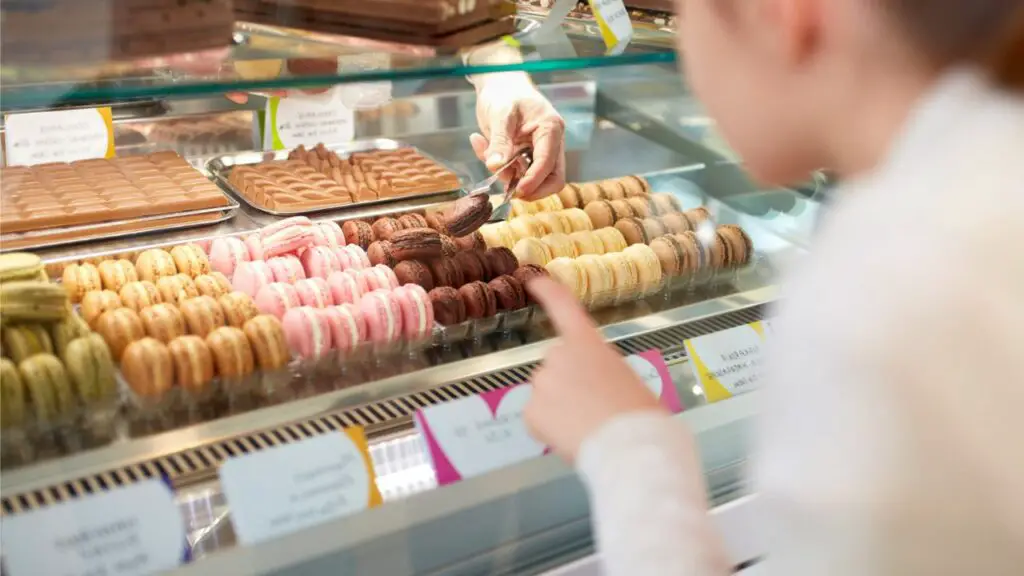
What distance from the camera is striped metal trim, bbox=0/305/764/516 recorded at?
102cm

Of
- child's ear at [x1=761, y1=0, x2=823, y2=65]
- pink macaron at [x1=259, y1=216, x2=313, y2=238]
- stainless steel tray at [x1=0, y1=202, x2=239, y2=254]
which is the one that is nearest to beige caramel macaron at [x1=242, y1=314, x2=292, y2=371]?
pink macaron at [x1=259, y1=216, x2=313, y2=238]

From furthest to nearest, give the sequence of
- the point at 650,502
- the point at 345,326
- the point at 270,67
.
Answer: the point at 345,326
the point at 270,67
the point at 650,502

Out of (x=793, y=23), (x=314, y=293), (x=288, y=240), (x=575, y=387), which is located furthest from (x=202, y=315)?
(x=793, y=23)

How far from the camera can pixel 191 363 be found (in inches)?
47.2

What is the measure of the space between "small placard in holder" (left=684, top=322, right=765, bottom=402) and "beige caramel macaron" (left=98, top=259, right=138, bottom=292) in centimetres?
85

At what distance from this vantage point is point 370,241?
1631mm

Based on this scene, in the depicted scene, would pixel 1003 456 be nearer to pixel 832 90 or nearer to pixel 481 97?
pixel 832 90

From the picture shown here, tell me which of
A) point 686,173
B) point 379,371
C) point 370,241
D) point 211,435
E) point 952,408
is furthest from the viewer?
point 686,173

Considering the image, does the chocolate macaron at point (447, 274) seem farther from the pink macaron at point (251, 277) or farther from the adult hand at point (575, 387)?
the adult hand at point (575, 387)

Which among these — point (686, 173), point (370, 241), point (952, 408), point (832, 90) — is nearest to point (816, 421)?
point (952, 408)

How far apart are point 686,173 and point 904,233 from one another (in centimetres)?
143

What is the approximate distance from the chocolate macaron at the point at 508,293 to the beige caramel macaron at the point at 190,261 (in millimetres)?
446

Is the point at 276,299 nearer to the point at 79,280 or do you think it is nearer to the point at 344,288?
the point at 344,288

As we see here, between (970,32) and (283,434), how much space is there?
86cm
